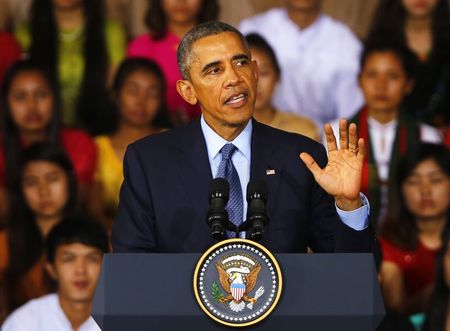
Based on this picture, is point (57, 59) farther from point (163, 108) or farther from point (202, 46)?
point (202, 46)

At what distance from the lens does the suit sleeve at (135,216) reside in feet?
8.56

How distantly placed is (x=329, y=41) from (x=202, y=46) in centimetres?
302

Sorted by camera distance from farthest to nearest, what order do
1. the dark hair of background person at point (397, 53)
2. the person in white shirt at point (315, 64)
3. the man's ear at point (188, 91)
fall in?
the person in white shirt at point (315, 64), the dark hair of background person at point (397, 53), the man's ear at point (188, 91)

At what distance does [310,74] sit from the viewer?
5609mm

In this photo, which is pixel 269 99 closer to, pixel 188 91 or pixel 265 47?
pixel 265 47

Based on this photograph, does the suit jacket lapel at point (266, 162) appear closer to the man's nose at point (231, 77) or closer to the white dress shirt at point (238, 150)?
the white dress shirt at point (238, 150)

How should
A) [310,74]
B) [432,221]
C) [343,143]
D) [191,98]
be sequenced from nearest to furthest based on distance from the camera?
[343,143]
[191,98]
[432,221]
[310,74]

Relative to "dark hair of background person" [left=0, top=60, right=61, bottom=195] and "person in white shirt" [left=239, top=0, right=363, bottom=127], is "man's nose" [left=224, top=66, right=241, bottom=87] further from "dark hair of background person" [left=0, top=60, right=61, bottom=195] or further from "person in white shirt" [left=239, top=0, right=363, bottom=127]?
"person in white shirt" [left=239, top=0, right=363, bottom=127]

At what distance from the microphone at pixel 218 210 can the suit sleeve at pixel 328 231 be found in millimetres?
260

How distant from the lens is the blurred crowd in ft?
15.3

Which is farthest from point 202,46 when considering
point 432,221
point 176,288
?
point 432,221

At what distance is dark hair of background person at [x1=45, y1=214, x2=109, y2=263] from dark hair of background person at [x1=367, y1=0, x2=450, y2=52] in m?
1.77

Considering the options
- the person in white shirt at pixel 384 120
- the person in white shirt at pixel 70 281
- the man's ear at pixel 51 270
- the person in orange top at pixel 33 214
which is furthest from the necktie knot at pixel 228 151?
the person in white shirt at pixel 384 120

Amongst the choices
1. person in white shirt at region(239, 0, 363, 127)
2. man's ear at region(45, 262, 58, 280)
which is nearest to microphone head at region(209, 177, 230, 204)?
man's ear at region(45, 262, 58, 280)
